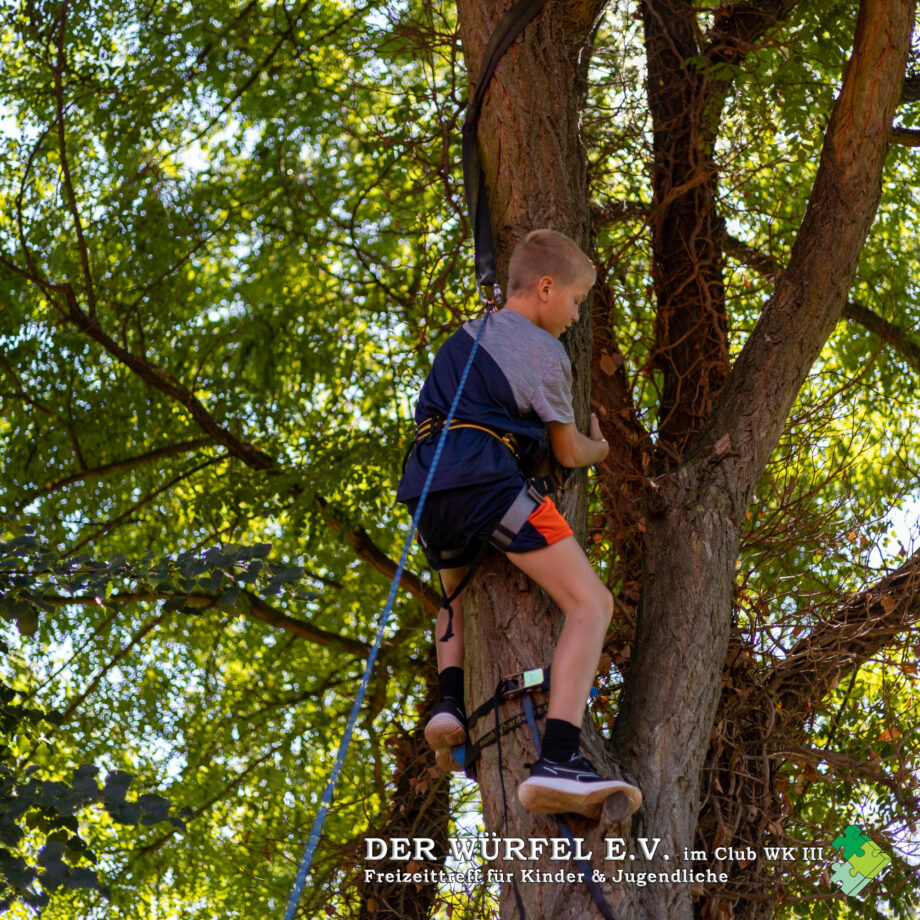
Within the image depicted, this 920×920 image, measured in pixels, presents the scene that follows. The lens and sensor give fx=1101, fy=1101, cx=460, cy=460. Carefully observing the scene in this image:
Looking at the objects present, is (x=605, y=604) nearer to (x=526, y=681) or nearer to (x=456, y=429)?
(x=526, y=681)

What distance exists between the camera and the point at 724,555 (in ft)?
12.0

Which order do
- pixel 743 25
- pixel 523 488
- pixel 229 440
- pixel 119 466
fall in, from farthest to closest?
pixel 119 466
pixel 229 440
pixel 743 25
pixel 523 488

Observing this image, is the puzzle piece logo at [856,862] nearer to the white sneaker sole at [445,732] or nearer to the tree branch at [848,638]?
the tree branch at [848,638]

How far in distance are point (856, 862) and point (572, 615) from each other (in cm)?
249

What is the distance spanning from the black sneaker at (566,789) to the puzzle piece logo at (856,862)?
220cm

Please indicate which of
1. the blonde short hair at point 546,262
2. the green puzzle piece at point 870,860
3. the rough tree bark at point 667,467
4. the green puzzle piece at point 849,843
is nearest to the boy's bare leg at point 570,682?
the rough tree bark at point 667,467

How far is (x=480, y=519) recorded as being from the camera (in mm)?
2924

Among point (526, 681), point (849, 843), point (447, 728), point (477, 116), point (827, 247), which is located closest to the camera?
point (526, 681)

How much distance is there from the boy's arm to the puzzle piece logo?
7.41 ft

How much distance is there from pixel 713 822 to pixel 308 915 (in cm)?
225

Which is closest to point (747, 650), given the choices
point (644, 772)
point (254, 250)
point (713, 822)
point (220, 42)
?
point (713, 822)

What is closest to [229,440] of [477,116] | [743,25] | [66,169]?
[66,169]

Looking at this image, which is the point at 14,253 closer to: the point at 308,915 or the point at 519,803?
the point at 308,915

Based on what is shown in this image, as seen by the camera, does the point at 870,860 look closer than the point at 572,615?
No
